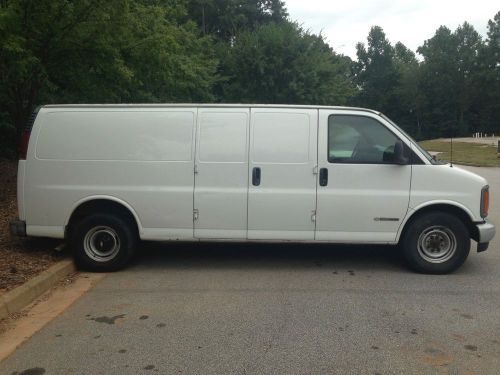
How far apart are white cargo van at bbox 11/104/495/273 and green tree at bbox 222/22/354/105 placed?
80.5 feet

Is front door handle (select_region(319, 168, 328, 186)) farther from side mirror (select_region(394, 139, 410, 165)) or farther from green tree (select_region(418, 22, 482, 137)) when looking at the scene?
green tree (select_region(418, 22, 482, 137))

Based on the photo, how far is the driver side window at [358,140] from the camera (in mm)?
6184

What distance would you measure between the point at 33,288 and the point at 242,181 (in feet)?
8.43

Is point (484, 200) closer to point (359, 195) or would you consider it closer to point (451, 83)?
point (359, 195)

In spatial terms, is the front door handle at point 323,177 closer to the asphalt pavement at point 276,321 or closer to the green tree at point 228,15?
the asphalt pavement at point 276,321

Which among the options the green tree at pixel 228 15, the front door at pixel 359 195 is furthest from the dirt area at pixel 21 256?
the green tree at pixel 228 15

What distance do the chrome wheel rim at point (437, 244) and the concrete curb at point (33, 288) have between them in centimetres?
426

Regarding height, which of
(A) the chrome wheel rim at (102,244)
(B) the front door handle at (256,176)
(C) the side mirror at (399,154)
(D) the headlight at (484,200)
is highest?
(C) the side mirror at (399,154)

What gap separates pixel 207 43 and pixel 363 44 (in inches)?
3858

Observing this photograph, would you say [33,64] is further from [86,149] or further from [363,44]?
[363,44]

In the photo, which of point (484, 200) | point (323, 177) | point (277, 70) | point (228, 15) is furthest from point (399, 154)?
point (228, 15)

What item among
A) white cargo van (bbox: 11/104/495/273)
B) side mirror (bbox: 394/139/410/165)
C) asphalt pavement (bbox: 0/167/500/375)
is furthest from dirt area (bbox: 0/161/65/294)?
side mirror (bbox: 394/139/410/165)

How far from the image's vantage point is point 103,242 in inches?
251

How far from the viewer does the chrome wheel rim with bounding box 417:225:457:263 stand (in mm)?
6188
